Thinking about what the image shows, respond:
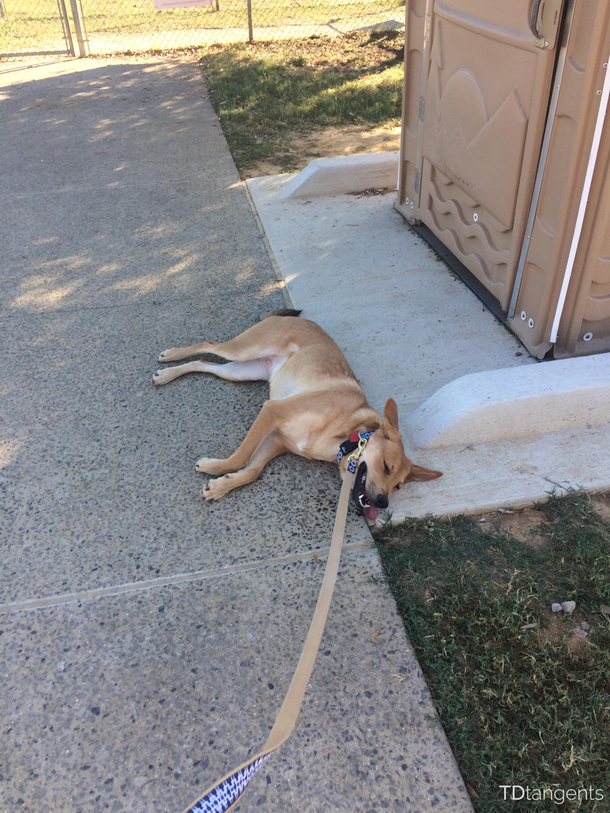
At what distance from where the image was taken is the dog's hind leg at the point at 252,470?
10.6ft

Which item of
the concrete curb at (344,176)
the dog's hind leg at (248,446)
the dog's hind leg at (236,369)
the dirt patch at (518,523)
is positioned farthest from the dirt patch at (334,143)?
the dirt patch at (518,523)

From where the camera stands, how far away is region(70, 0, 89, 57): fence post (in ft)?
38.4

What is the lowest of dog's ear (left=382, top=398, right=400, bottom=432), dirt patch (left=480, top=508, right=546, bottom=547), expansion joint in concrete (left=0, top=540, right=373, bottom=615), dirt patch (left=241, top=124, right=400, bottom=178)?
dirt patch (left=480, top=508, right=546, bottom=547)

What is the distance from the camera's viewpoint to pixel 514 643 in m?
2.52

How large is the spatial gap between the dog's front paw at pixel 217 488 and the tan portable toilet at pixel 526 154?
7.53 feet

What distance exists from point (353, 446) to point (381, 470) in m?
0.23

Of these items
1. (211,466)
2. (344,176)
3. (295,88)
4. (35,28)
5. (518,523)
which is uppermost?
(35,28)

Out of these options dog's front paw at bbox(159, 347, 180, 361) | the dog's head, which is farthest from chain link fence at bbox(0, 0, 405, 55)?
the dog's head

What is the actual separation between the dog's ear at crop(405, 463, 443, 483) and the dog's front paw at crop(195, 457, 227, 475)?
1.00m

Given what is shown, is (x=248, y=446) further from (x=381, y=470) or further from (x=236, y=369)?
(x=236, y=369)

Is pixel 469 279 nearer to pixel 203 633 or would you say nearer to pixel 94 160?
pixel 203 633

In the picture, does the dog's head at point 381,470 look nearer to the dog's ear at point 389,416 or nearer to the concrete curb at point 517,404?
the dog's ear at point 389,416

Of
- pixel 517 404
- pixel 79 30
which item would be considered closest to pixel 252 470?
pixel 517 404

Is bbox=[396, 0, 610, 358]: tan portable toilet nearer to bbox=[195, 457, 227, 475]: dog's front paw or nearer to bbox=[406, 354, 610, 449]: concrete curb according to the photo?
bbox=[406, 354, 610, 449]: concrete curb
